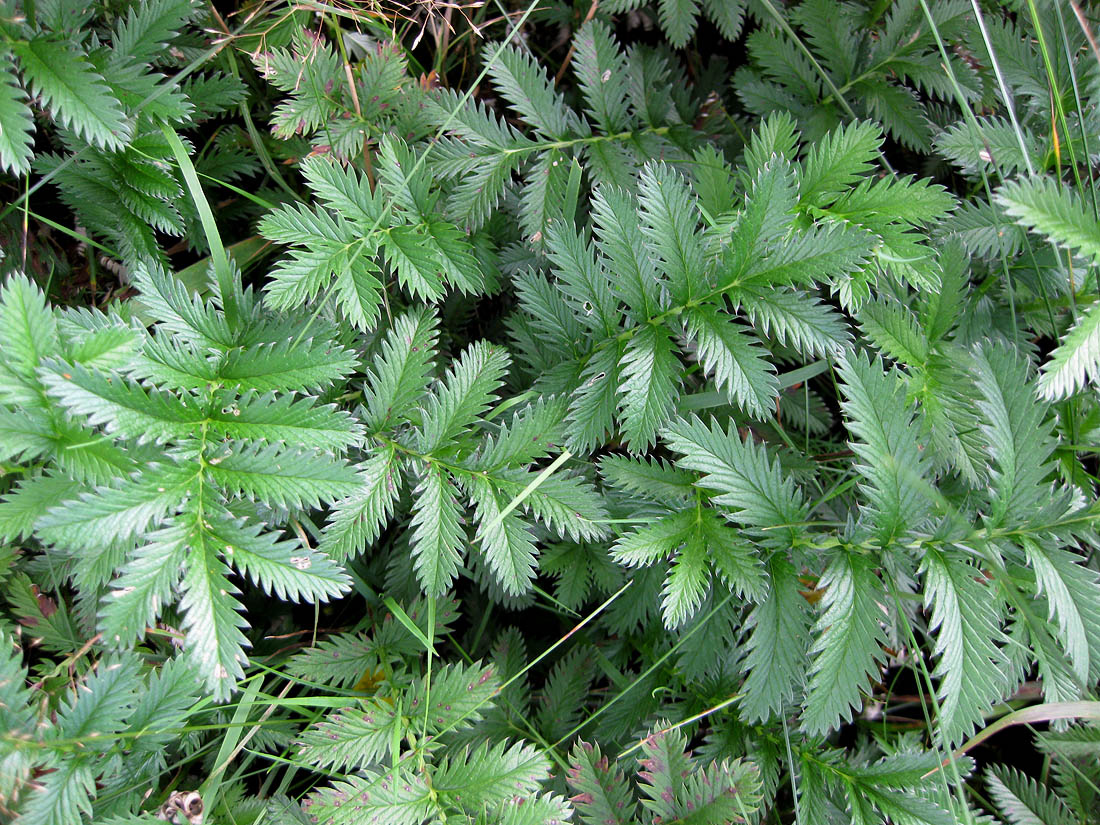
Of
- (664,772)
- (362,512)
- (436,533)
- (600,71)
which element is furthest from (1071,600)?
(600,71)

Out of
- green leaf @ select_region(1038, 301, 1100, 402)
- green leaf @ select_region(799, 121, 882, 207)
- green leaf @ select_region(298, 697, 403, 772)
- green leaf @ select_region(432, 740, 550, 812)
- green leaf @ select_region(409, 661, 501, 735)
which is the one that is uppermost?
green leaf @ select_region(799, 121, 882, 207)

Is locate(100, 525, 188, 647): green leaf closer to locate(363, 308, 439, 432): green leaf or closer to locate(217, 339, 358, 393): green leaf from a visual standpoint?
locate(217, 339, 358, 393): green leaf

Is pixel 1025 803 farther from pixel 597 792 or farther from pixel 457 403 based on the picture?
pixel 457 403

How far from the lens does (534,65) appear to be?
197 cm

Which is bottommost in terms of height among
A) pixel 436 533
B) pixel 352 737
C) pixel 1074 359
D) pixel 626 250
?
pixel 352 737

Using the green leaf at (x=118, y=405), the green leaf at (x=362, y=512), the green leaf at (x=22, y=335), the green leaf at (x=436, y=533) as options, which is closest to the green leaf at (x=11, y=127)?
the green leaf at (x=22, y=335)

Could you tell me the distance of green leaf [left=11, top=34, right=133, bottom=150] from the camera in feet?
4.77

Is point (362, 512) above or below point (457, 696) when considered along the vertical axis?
above

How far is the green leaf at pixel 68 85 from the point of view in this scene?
1.45 m

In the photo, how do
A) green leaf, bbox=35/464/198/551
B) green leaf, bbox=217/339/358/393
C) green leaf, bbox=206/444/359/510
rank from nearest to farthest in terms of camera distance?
green leaf, bbox=35/464/198/551 → green leaf, bbox=206/444/359/510 → green leaf, bbox=217/339/358/393

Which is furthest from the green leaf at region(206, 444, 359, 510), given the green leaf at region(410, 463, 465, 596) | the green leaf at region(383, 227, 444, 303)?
the green leaf at region(383, 227, 444, 303)

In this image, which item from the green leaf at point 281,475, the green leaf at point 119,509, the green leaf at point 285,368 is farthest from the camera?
the green leaf at point 285,368

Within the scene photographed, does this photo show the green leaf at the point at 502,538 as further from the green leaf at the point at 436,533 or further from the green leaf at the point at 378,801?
the green leaf at the point at 378,801

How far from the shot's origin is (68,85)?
1.46 metres
